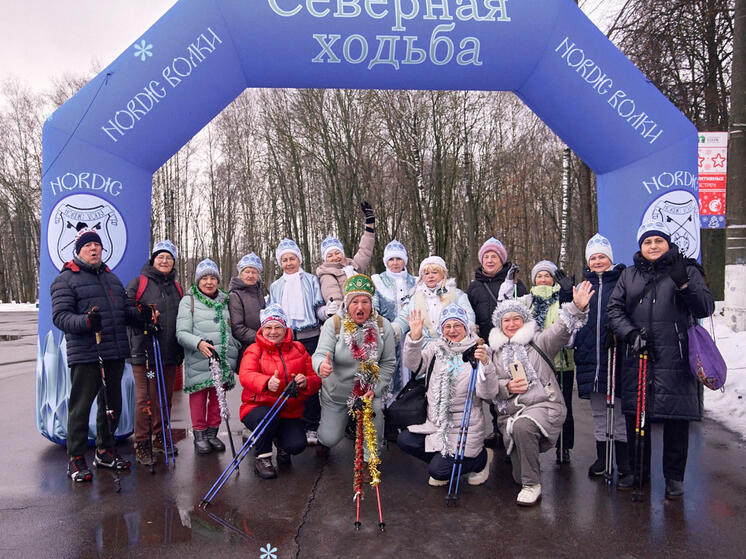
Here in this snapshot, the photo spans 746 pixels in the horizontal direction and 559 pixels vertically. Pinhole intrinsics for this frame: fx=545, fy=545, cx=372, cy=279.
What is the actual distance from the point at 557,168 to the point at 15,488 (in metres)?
26.4

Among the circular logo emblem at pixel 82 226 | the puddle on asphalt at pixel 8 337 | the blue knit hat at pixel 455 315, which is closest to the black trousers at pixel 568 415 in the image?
the blue knit hat at pixel 455 315

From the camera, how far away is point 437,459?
4238 millimetres

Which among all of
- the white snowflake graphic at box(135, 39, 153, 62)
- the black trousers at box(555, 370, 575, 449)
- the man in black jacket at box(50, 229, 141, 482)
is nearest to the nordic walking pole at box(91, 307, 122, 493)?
the man in black jacket at box(50, 229, 141, 482)

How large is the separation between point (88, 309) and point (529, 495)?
381 centimetres

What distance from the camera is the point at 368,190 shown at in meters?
23.0

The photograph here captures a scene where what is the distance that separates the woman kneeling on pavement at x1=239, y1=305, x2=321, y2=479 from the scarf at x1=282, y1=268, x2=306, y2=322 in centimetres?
69

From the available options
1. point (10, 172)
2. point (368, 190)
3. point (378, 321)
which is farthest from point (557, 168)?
point (10, 172)

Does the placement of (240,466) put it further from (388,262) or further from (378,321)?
(388,262)

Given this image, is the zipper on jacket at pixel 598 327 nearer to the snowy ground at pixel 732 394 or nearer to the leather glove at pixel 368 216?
the snowy ground at pixel 732 394

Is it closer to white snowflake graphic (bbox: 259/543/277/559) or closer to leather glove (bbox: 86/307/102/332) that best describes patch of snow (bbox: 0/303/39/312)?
leather glove (bbox: 86/307/102/332)

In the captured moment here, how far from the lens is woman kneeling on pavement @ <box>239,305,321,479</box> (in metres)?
4.70

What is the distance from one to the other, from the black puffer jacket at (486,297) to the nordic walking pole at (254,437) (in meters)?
1.98

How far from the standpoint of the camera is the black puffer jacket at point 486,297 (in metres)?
5.37

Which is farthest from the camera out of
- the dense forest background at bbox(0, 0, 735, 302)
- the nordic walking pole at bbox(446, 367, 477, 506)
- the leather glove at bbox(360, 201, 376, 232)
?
the dense forest background at bbox(0, 0, 735, 302)
